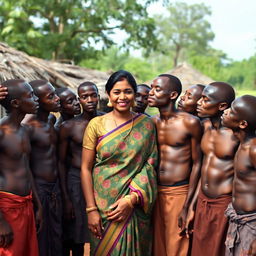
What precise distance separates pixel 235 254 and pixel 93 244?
43.4 inches

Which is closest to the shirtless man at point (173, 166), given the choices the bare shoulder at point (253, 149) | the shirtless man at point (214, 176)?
the shirtless man at point (214, 176)

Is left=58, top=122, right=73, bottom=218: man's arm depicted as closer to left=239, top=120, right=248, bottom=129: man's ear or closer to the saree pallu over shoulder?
the saree pallu over shoulder

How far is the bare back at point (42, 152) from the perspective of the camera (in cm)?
325

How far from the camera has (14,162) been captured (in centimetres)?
279

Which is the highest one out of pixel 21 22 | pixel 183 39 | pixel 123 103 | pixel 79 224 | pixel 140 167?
pixel 183 39

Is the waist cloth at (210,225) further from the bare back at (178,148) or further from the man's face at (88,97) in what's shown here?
the man's face at (88,97)

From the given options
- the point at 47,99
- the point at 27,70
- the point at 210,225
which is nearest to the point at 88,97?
the point at 47,99

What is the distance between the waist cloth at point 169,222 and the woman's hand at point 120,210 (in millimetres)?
430

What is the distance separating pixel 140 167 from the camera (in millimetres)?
2973

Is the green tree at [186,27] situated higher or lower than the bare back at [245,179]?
higher

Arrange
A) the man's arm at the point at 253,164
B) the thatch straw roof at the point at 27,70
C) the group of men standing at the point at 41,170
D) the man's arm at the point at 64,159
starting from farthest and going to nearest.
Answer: the thatch straw roof at the point at 27,70 < the man's arm at the point at 64,159 < the group of men standing at the point at 41,170 < the man's arm at the point at 253,164

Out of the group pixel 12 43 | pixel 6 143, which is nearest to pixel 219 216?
pixel 6 143

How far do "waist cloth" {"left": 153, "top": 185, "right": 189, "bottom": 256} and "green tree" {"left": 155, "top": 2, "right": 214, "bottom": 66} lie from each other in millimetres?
46442

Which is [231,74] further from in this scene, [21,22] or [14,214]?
[14,214]
